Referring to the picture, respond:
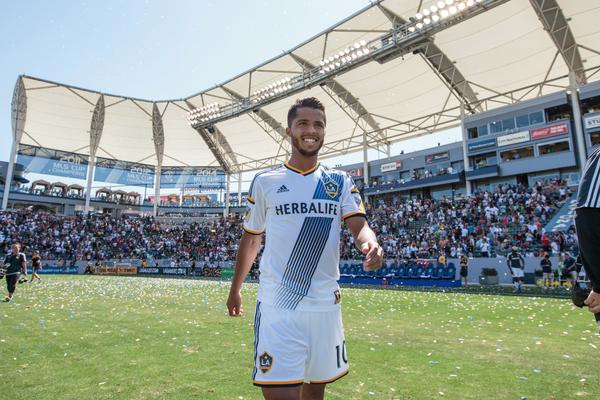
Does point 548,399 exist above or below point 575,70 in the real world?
below

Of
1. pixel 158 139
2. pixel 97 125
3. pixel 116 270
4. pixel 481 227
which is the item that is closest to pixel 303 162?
pixel 481 227

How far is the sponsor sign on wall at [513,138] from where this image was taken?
32.5 m

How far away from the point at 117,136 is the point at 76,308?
138 ft

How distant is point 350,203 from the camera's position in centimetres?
290

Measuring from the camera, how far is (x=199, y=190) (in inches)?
2110

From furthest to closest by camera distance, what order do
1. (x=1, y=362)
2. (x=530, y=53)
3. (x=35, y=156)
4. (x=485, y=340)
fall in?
(x=35, y=156), (x=530, y=53), (x=485, y=340), (x=1, y=362)

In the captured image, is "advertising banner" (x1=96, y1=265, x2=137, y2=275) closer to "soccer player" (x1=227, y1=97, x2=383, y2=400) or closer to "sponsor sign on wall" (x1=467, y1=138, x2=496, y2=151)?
"sponsor sign on wall" (x1=467, y1=138, x2=496, y2=151)

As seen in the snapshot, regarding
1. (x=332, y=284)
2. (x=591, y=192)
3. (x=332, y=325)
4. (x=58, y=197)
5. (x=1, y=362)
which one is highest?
(x=58, y=197)

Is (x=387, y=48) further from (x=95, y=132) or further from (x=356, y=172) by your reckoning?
(x=95, y=132)

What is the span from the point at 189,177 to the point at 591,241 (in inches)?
2124

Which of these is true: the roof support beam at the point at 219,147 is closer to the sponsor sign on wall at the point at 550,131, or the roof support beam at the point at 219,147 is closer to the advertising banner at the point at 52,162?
the advertising banner at the point at 52,162

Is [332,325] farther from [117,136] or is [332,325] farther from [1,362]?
[117,136]

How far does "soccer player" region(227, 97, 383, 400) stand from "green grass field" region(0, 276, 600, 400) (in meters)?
1.89

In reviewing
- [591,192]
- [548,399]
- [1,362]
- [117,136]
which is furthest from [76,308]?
[117,136]
